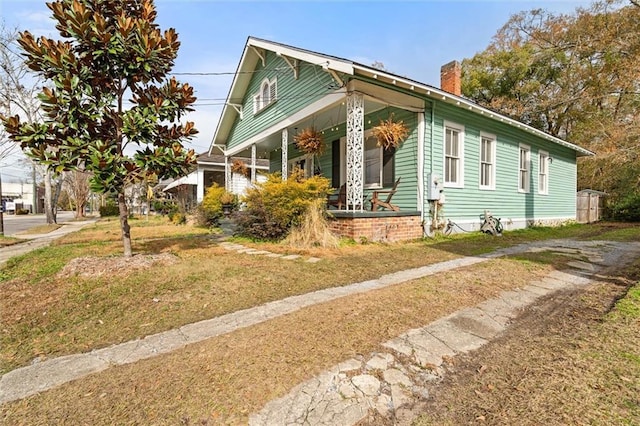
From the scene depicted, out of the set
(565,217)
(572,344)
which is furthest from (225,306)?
(565,217)

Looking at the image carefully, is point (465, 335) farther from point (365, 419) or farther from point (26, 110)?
point (26, 110)

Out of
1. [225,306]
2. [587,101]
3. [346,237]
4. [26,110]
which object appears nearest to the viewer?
[225,306]

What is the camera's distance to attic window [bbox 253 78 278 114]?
11.7 m

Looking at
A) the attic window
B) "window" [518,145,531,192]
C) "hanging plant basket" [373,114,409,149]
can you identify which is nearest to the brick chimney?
"window" [518,145,531,192]

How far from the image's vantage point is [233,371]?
6.80 feet

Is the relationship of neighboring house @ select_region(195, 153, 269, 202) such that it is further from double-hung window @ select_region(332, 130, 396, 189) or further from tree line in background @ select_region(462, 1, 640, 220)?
tree line in background @ select_region(462, 1, 640, 220)

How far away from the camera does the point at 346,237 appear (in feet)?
22.8

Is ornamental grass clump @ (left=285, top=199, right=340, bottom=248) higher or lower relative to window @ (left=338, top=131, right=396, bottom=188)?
lower

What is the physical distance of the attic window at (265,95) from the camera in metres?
11.7

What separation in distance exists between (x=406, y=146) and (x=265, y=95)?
692 centimetres

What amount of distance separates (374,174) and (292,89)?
4.20 meters

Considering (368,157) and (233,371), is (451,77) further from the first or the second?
(233,371)

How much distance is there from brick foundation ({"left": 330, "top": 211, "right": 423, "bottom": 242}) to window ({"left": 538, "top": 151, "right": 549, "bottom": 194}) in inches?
309

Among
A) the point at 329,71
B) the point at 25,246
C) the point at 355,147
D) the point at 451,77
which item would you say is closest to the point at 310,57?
the point at 329,71
